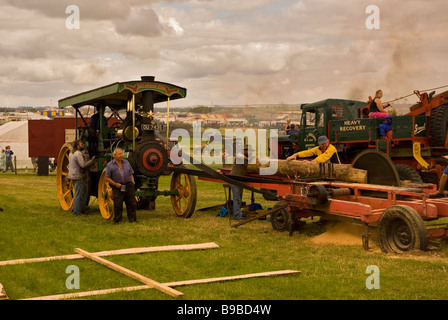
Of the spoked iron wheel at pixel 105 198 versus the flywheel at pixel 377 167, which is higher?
the flywheel at pixel 377 167

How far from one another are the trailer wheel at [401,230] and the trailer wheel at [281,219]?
7.53 feet

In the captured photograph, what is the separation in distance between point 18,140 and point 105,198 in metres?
33.7

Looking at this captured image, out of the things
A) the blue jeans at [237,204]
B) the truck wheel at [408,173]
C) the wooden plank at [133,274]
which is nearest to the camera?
the wooden plank at [133,274]

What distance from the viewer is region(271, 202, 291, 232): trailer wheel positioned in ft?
36.1

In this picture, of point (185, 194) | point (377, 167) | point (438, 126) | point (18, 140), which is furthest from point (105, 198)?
point (18, 140)

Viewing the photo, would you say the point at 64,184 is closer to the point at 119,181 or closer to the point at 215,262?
the point at 119,181

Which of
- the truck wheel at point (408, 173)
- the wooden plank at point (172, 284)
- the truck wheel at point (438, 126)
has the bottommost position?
the wooden plank at point (172, 284)

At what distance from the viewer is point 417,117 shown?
16188 millimetres

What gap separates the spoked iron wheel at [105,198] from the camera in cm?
1286

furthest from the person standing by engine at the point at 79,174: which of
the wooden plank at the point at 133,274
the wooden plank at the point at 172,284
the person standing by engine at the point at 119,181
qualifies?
the wooden plank at the point at 172,284

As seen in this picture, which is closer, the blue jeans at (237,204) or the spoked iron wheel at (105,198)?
the blue jeans at (237,204)

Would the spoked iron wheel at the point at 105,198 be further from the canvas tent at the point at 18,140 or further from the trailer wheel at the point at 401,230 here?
the canvas tent at the point at 18,140

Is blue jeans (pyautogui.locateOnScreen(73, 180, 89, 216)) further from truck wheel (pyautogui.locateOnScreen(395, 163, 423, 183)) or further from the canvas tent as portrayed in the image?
the canvas tent
